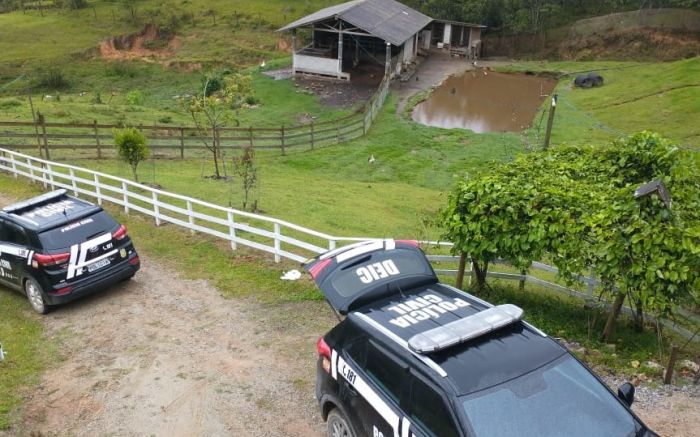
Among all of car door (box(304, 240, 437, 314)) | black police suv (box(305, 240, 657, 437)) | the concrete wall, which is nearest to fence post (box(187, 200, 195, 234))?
car door (box(304, 240, 437, 314))

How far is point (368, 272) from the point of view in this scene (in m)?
6.82

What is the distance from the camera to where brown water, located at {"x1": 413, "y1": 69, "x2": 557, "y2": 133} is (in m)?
29.6

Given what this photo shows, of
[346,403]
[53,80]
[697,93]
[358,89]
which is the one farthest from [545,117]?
[53,80]

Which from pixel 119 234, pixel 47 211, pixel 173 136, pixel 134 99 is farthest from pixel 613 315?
pixel 134 99

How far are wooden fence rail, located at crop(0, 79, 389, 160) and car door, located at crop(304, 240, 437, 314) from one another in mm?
12785

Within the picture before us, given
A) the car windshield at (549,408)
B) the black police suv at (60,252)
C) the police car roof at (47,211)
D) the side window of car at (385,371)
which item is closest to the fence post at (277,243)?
the black police suv at (60,252)

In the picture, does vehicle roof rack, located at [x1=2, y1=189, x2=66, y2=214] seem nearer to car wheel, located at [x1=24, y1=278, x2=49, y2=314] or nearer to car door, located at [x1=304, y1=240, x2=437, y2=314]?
car wheel, located at [x1=24, y1=278, x2=49, y2=314]

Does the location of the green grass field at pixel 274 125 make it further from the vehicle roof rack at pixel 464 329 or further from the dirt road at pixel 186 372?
the vehicle roof rack at pixel 464 329

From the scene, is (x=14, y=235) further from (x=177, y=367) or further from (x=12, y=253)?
(x=177, y=367)

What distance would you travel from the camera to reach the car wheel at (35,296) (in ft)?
32.1

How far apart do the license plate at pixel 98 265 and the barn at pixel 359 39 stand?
2740 centimetres

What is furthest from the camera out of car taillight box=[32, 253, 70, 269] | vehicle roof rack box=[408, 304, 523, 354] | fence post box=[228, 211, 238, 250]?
fence post box=[228, 211, 238, 250]

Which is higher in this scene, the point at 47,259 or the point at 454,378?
the point at 454,378

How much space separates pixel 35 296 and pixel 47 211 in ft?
→ 5.23
